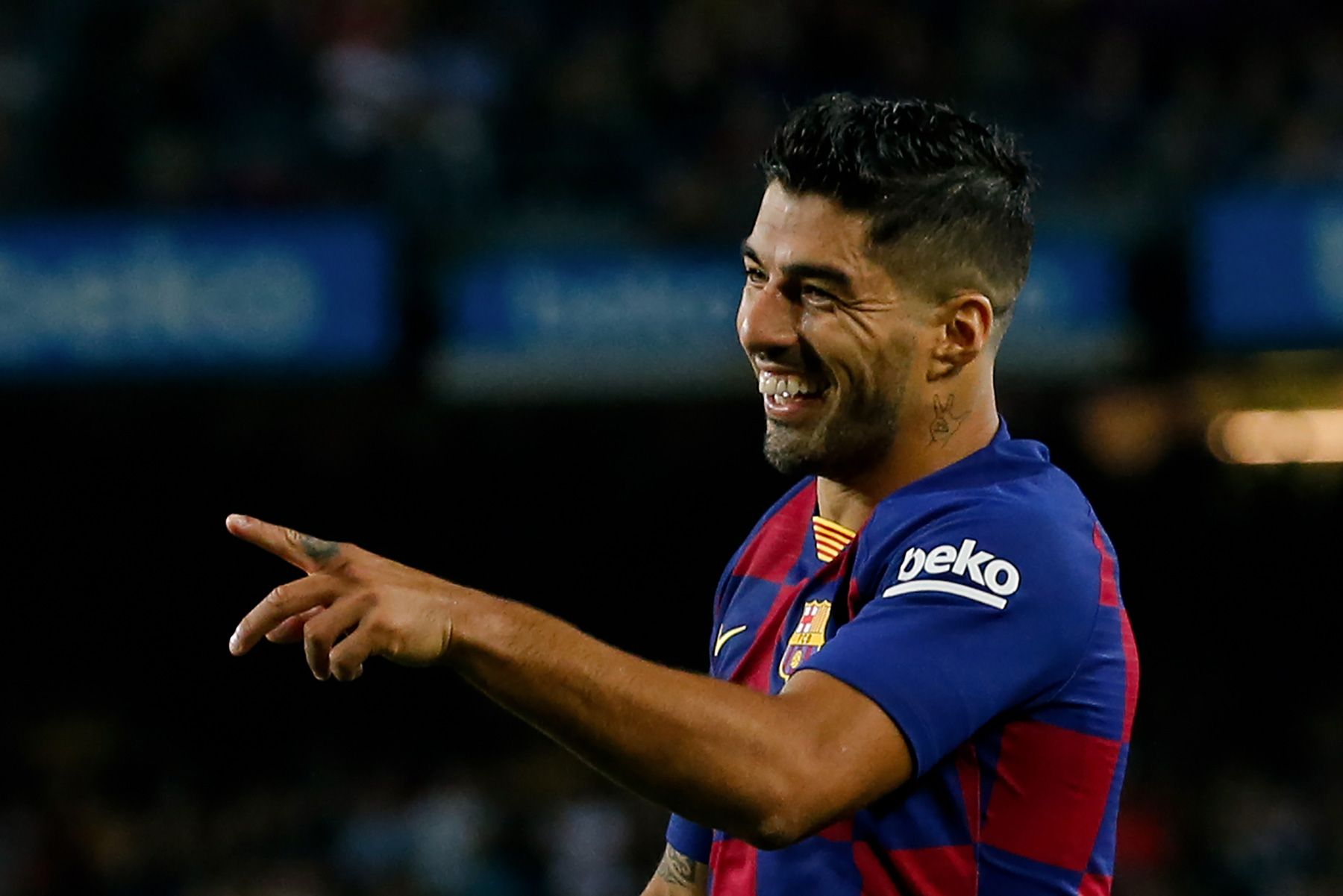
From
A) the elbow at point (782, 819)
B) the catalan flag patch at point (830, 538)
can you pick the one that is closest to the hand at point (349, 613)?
the elbow at point (782, 819)

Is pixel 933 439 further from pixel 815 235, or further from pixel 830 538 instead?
pixel 815 235

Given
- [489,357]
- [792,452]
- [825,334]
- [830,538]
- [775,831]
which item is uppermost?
[825,334]

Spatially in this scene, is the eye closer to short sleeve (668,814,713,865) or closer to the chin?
the chin

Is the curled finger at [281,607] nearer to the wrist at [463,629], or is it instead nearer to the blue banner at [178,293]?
the wrist at [463,629]

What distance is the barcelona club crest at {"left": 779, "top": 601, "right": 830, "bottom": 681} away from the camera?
8.13 feet

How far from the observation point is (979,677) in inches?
86.7

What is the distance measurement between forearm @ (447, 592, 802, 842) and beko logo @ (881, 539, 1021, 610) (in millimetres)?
289

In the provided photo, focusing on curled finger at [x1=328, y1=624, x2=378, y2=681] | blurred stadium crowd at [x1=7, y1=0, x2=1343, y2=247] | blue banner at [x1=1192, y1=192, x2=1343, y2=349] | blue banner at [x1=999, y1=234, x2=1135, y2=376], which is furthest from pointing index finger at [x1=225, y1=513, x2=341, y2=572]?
blue banner at [x1=1192, y1=192, x2=1343, y2=349]

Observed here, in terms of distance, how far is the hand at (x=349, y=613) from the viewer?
78.3 inches

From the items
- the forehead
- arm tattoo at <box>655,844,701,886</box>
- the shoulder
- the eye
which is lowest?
arm tattoo at <box>655,844,701,886</box>

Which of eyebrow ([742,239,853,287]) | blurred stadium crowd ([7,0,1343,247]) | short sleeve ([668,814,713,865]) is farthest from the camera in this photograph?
blurred stadium crowd ([7,0,1343,247])

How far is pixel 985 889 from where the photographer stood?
235 cm

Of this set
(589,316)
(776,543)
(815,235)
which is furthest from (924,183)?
(589,316)

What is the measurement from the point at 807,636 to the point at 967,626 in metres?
0.33
